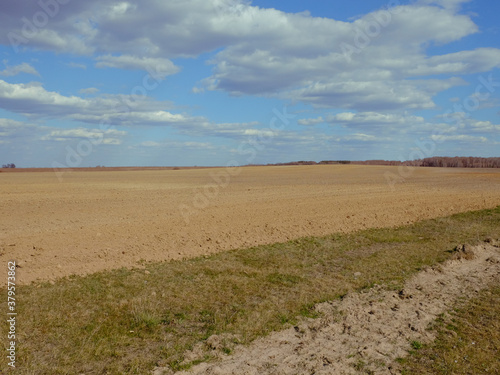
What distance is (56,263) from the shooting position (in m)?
10.9

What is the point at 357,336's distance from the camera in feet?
23.0

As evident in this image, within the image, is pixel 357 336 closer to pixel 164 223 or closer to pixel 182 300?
pixel 182 300

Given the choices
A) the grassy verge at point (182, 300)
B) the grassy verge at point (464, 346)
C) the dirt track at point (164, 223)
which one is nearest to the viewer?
the grassy verge at point (464, 346)

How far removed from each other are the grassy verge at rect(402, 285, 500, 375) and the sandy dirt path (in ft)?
0.73

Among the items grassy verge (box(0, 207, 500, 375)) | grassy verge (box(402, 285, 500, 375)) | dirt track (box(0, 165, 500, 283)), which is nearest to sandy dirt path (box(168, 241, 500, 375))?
grassy verge (box(402, 285, 500, 375))

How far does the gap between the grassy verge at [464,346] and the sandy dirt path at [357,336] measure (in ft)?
0.73

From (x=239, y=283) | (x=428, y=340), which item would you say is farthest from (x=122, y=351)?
(x=428, y=340)

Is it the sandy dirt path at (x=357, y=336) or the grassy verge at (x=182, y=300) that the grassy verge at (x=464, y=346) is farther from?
the grassy verge at (x=182, y=300)

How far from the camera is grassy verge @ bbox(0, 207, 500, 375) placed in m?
6.26

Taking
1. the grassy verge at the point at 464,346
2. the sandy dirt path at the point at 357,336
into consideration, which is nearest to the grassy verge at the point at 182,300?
the sandy dirt path at the point at 357,336

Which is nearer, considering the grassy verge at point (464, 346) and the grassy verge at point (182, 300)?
the grassy verge at point (464, 346)

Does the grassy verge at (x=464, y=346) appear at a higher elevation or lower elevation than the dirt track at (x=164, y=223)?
lower

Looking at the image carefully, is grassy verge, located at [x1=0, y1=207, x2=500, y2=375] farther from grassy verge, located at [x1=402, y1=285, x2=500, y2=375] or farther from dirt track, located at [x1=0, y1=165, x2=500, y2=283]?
grassy verge, located at [x1=402, y1=285, x2=500, y2=375]

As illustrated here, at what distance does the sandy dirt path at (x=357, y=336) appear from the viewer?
595 centimetres
